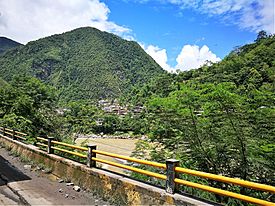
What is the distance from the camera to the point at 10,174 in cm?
795

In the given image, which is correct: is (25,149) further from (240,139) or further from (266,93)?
(266,93)

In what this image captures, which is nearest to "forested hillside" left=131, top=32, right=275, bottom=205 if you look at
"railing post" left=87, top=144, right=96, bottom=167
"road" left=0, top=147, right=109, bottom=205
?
"railing post" left=87, top=144, right=96, bottom=167

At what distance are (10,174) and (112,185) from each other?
370cm

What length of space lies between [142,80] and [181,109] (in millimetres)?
174416

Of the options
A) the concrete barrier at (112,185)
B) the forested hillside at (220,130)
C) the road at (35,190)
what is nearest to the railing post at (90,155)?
the concrete barrier at (112,185)

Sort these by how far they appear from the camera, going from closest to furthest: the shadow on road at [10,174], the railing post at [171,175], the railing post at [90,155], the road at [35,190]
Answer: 1. the railing post at [171,175]
2. the road at [35,190]
3. the railing post at [90,155]
4. the shadow on road at [10,174]

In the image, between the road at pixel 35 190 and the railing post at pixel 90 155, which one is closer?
the road at pixel 35 190

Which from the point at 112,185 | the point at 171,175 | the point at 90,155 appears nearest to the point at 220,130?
the point at 90,155

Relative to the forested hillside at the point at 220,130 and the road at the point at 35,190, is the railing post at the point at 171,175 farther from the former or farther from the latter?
the forested hillside at the point at 220,130

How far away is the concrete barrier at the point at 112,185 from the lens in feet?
14.7

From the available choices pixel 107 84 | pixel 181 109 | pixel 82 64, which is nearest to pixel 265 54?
pixel 181 109

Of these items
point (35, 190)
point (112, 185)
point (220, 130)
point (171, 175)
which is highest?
point (220, 130)

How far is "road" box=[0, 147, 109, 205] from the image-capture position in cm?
575

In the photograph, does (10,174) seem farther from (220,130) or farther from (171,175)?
(220,130)
